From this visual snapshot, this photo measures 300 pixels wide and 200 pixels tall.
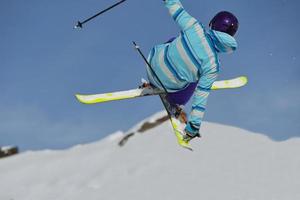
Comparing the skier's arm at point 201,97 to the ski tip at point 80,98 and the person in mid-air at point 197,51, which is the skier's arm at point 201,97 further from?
the ski tip at point 80,98

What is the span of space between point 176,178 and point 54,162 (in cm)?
1501

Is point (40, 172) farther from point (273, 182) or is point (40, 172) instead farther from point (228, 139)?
point (273, 182)

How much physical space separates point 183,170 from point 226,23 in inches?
1052

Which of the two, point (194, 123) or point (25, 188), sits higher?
point (194, 123)

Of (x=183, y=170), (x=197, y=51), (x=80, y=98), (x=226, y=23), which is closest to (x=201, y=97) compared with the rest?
(x=197, y=51)

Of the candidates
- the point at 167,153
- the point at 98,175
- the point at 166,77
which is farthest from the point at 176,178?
the point at 166,77

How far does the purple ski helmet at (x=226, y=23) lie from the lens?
316 inches

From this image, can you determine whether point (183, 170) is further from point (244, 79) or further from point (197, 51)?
point (197, 51)

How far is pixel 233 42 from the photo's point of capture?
800 centimetres

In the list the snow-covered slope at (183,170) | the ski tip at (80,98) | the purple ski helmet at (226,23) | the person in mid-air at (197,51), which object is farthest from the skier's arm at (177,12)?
the snow-covered slope at (183,170)

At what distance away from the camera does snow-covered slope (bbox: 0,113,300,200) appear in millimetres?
31547

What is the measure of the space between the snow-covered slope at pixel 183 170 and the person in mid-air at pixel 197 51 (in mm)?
22662

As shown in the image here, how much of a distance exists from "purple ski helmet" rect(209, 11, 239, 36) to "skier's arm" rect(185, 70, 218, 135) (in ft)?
2.00

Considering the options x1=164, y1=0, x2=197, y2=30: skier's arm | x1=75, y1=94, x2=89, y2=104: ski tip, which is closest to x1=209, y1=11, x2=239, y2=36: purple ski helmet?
x1=164, y1=0, x2=197, y2=30: skier's arm
